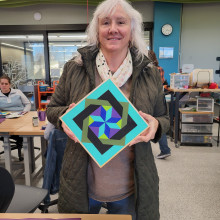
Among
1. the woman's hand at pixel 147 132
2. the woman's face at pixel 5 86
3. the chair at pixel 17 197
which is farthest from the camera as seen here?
the woman's face at pixel 5 86

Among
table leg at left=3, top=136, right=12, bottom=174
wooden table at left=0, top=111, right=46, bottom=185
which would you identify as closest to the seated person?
wooden table at left=0, top=111, right=46, bottom=185

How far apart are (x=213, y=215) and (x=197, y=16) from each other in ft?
16.5

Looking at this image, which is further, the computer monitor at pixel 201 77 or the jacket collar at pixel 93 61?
the computer monitor at pixel 201 77

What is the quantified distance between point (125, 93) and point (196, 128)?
3289 millimetres

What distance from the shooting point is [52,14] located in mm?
5715

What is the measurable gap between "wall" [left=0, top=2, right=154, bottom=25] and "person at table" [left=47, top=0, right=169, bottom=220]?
16.6 ft

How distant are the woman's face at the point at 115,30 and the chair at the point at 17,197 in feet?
2.63

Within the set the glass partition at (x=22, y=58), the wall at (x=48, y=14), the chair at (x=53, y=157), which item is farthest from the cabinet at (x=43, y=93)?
the chair at (x=53, y=157)

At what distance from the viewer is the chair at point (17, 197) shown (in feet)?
3.59

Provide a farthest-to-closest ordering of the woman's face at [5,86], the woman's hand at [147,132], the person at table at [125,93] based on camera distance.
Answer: the woman's face at [5,86], the person at table at [125,93], the woman's hand at [147,132]

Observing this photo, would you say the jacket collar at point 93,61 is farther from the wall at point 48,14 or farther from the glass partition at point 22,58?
the glass partition at point 22,58

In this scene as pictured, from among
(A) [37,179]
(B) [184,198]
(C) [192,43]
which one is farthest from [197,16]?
(A) [37,179]

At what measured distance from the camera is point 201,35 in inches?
224

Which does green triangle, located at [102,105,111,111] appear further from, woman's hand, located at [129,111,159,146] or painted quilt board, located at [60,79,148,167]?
woman's hand, located at [129,111,159,146]
